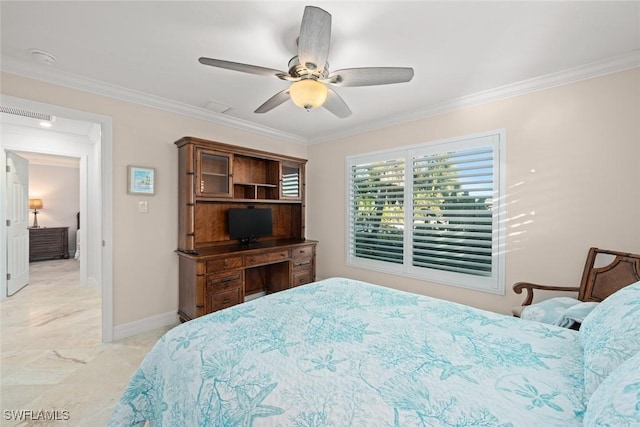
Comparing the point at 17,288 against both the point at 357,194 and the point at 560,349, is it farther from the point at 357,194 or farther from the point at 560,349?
the point at 560,349

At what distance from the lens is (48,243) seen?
20.6 ft

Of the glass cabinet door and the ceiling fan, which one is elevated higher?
the ceiling fan

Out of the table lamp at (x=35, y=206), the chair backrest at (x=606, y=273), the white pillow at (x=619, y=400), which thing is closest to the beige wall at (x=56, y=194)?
the table lamp at (x=35, y=206)

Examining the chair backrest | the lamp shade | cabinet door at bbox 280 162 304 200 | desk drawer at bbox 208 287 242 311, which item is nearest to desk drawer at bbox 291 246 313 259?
cabinet door at bbox 280 162 304 200

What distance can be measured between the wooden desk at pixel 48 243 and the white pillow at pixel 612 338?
8.92 m

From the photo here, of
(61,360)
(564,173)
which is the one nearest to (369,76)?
(564,173)

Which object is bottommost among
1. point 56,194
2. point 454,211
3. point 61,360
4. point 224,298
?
point 61,360

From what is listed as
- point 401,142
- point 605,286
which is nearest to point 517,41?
point 401,142

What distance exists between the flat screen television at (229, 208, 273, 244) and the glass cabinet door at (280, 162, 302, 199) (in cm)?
38

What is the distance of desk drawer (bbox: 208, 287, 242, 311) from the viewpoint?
2.81 meters

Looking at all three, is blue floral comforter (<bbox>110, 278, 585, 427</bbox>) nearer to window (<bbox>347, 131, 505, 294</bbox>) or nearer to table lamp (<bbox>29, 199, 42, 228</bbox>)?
window (<bbox>347, 131, 505, 294</bbox>)

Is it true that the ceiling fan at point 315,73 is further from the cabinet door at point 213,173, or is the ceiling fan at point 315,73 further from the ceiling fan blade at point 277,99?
the cabinet door at point 213,173

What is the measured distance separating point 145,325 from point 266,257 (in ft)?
4.66

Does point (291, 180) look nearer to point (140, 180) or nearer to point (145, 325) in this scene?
point (140, 180)
